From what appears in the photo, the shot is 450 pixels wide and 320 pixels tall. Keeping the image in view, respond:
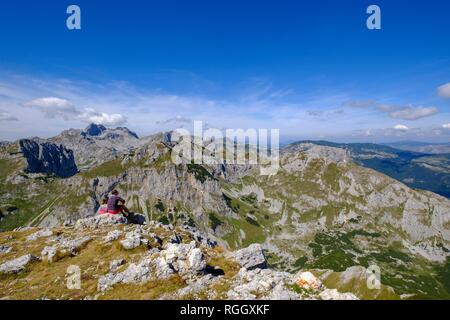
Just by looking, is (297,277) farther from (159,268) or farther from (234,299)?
(159,268)

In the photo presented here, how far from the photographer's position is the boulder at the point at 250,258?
48791 millimetres

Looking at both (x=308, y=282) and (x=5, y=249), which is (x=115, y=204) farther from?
(x=308, y=282)

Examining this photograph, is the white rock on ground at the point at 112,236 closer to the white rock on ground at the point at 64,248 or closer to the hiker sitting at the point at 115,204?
the white rock on ground at the point at 64,248

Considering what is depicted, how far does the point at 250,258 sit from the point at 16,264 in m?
36.3

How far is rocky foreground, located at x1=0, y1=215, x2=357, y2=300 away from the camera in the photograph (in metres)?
33.3

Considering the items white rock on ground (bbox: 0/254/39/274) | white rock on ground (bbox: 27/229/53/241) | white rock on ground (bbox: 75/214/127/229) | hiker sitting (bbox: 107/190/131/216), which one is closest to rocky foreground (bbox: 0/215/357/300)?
white rock on ground (bbox: 0/254/39/274)

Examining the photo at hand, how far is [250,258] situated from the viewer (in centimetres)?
5094

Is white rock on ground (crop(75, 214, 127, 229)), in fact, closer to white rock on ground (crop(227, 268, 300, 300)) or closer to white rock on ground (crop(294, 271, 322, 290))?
white rock on ground (crop(227, 268, 300, 300))
